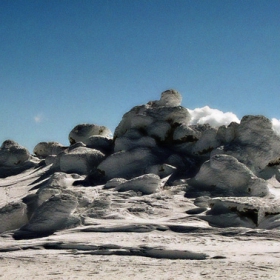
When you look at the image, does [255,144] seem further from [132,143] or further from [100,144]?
[100,144]

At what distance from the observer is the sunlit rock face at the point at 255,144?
1498 cm

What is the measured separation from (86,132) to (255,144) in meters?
8.94

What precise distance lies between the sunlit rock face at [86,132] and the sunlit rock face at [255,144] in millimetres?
7498

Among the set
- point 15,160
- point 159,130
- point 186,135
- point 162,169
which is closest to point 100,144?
point 159,130

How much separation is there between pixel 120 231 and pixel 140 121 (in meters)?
8.77

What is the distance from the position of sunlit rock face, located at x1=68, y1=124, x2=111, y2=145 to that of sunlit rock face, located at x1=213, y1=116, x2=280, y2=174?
750cm

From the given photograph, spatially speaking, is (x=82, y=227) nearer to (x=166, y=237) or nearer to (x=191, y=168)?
(x=166, y=237)

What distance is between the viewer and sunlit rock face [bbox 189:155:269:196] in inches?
507

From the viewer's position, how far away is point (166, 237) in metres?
9.12

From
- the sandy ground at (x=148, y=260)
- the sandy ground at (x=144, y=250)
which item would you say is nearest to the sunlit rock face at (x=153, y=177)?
the sandy ground at (x=144, y=250)

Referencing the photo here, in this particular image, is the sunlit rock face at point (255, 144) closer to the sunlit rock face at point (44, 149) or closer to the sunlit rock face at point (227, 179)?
the sunlit rock face at point (227, 179)

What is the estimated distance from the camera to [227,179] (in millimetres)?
13289

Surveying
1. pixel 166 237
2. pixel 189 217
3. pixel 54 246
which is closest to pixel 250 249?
pixel 166 237

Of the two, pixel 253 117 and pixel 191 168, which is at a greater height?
pixel 253 117
